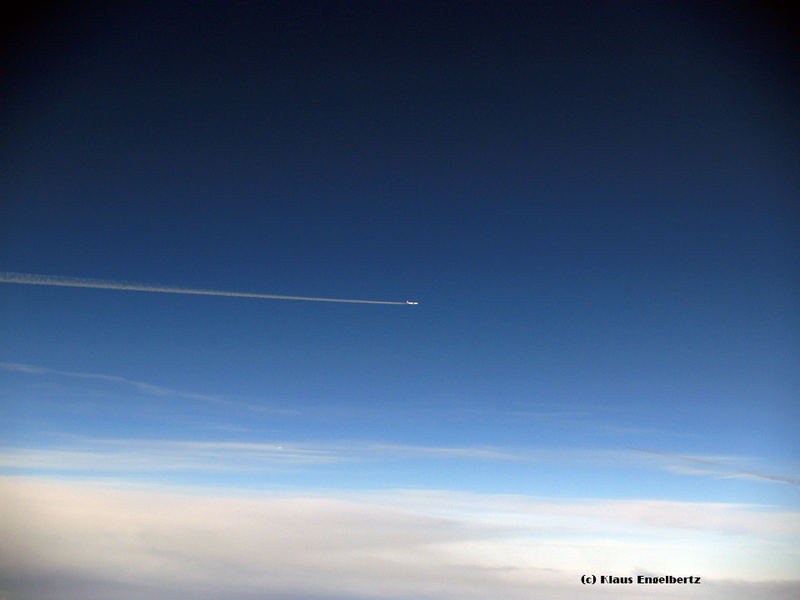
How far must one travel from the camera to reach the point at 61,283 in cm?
3353

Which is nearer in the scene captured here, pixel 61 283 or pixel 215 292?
pixel 61 283

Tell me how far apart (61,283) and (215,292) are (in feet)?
32.0

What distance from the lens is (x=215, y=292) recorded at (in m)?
37.8
